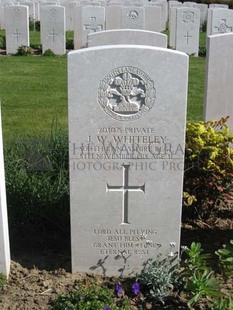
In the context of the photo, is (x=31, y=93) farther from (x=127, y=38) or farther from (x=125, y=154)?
(x=125, y=154)

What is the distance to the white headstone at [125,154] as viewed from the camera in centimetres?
344

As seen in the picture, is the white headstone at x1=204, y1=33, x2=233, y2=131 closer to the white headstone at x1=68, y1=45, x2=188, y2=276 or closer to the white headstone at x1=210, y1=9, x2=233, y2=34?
the white headstone at x1=68, y1=45, x2=188, y2=276

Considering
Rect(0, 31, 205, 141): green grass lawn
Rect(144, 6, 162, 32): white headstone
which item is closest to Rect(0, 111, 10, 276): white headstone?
Rect(0, 31, 205, 141): green grass lawn

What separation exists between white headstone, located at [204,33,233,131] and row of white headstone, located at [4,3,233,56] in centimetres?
834

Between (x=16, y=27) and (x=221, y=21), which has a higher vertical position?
(x=221, y=21)

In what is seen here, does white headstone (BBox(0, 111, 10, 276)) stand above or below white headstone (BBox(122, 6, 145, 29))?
below

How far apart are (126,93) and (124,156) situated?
44 centimetres

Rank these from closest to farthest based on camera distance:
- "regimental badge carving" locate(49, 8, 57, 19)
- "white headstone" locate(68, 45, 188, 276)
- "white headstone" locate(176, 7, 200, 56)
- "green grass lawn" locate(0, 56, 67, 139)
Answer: "white headstone" locate(68, 45, 188, 276)
"green grass lawn" locate(0, 56, 67, 139)
"regimental badge carving" locate(49, 8, 57, 19)
"white headstone" locate(176, 7, 200, 56)

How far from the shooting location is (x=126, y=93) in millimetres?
3482

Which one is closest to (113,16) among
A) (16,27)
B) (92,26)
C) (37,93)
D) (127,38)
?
(92,26)

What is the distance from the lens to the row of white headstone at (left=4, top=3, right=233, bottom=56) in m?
13.3

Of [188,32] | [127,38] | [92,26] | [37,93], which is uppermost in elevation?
[127,38]

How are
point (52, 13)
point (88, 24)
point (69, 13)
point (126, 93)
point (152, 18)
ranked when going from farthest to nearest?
point (69, 13) → point (152, 18) → point (88, 24) → point (52, 13) → point (126, 93)

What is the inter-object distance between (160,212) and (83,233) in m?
0.56
